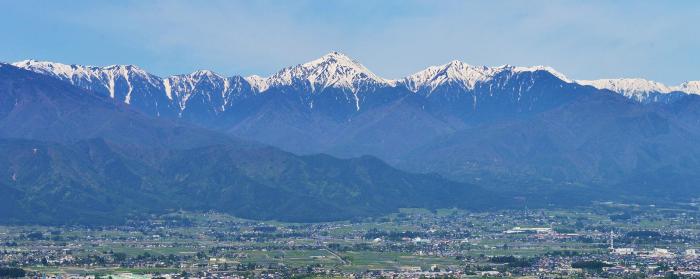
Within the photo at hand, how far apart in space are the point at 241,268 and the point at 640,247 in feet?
179

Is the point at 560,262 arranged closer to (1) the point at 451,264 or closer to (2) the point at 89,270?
(1) the point at 451,264

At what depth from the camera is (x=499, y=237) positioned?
7800 inches

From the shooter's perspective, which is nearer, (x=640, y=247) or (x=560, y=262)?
(x=560, y=262)

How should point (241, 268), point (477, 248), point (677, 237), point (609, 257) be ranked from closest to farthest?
point (241, 268)
point (609, 257)
point (477, 248)
point (677, 237)

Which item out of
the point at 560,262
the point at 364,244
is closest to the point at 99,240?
the point at 364,244

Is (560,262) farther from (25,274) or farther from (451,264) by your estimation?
(25,274)

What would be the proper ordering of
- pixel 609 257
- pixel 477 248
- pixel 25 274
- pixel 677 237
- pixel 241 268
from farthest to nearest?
1. pixel 677 237
2. pixel 477 248
3. pixel 609 257
4. pixel 241 268
5. pixel 25 274

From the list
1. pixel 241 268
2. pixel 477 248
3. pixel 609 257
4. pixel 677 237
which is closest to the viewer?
pixel 241 268

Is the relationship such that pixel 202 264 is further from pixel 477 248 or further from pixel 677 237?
pixel 677 237

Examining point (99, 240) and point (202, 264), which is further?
point (99, 240)

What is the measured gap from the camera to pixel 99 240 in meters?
190

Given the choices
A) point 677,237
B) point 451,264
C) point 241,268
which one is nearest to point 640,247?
point 677,237

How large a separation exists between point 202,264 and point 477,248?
128ft

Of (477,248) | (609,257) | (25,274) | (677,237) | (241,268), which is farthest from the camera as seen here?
(677,237)
